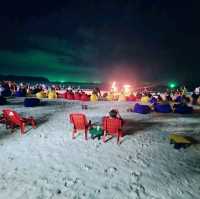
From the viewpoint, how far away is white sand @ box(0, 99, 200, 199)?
5246 millimetres

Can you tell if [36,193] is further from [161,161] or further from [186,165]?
[186,165]

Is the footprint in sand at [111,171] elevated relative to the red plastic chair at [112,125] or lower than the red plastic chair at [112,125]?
lower

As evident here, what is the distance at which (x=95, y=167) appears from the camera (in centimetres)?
653

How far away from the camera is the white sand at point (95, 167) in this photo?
5246 mm

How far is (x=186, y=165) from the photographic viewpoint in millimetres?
6645

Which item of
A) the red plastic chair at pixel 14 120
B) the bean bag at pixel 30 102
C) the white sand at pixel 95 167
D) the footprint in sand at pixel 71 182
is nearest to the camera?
the white sand at pixel 95 167

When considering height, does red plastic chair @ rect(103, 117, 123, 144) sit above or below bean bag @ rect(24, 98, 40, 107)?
below

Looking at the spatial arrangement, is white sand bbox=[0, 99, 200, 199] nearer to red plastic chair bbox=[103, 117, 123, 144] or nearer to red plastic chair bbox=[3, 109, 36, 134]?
red plastic chair bbox=[3, 109, 36, 134]

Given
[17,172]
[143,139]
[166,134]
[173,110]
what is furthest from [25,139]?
→ [173,110]

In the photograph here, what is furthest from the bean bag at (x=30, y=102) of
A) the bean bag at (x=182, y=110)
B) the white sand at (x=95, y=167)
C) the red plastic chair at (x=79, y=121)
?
the bean bag at (x=182, y=110)

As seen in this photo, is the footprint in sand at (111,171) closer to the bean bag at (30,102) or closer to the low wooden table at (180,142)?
the low wooden table at (180,142)

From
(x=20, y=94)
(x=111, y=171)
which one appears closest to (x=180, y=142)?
(x=111, y=171)

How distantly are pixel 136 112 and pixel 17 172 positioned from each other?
1041 cm

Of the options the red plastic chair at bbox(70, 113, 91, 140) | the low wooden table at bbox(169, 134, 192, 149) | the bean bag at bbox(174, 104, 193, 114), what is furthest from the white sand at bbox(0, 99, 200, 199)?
the bean bag at bbox(174, 104, 193, 114)
